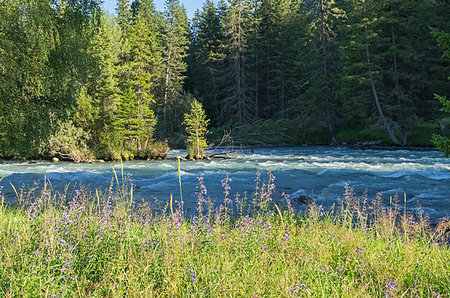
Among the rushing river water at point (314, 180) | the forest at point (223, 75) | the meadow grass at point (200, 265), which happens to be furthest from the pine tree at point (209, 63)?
the meadow grass at point (200, 265)

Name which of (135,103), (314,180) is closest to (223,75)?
A: (135,103)

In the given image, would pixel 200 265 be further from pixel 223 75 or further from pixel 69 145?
pixel 223 75

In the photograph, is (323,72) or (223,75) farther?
(223,75)

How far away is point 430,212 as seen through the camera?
9.32 metres

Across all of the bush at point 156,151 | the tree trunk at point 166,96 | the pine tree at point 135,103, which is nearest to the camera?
the bush at point 156,151

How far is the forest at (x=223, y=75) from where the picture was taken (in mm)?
12055

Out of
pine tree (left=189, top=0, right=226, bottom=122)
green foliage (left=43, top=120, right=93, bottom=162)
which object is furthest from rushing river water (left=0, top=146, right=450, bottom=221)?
pine tree (left=189, top=0, right=226, bottom=122)

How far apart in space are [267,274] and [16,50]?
1205 centimetres

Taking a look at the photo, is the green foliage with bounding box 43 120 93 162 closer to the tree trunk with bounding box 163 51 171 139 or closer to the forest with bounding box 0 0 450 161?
the forest with bounding box 0 0 450 161

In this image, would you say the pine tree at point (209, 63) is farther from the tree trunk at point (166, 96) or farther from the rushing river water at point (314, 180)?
the rushing river water at point (314, 180)

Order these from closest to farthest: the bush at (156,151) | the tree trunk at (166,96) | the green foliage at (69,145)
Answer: the green foliage at (69,145), the bush at (156,151), the tree trunk at (166,96)

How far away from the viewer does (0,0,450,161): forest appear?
12.1 metres

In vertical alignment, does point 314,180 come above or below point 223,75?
below

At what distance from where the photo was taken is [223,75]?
50.9 meters
